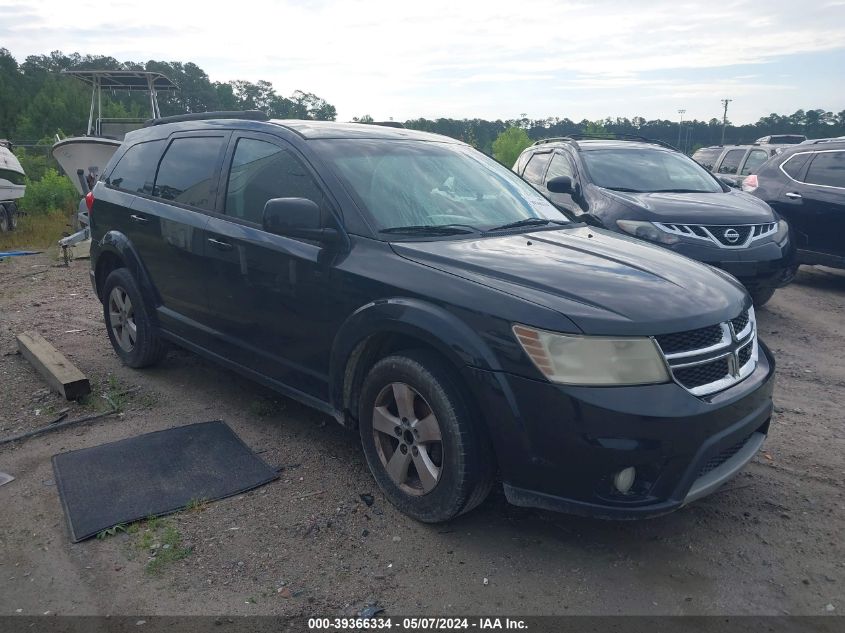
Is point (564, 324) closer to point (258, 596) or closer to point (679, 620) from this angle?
point (679, 620)

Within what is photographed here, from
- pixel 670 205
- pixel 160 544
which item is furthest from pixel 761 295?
pixel 160 544

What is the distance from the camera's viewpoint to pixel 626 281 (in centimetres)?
305

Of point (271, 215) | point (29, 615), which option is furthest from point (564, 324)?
point (29, 615)

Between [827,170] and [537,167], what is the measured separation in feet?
11.3

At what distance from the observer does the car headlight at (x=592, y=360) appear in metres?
2.68

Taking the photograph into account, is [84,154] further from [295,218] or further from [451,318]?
[451,318]

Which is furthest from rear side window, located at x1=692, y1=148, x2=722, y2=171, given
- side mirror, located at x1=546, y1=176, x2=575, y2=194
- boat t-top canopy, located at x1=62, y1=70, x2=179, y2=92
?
boat t-top canopy, located at x1=62, y1=70, x2=179, y2=92

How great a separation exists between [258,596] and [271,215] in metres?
1.72

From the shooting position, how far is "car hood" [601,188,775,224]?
6469mm

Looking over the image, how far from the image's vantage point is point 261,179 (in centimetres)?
405

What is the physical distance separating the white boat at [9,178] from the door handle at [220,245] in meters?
11.1

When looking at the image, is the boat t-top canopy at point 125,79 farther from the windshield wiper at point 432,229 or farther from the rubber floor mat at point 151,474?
the windshield wiper at point 432,229

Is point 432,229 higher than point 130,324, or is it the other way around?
point 432,229

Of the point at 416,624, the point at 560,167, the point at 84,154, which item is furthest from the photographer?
the point at 84,154
